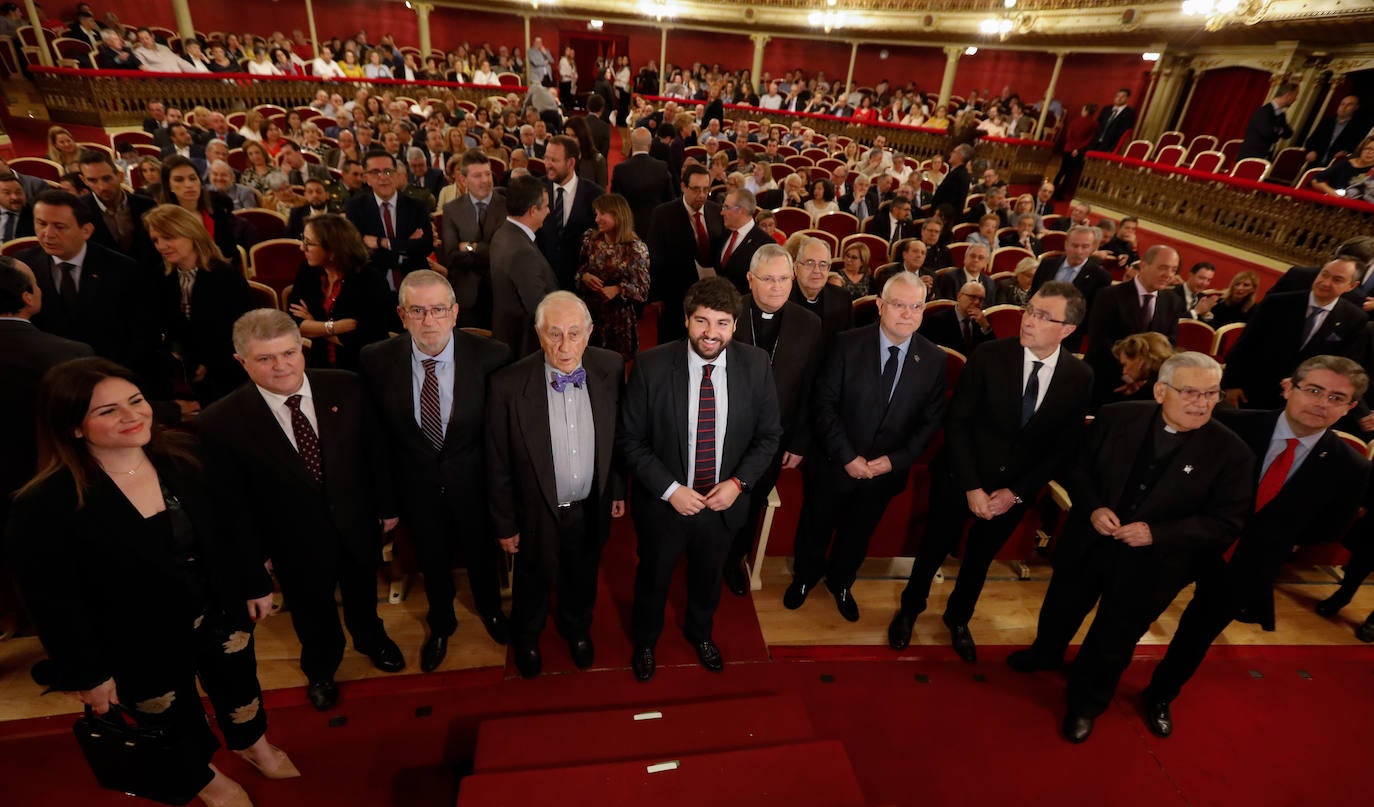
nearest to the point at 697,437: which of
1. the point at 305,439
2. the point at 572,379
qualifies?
the point at 572,379

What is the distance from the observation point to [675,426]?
2305 millimetres

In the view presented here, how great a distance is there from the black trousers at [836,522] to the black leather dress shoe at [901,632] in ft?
0.89

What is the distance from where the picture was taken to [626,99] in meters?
14.9

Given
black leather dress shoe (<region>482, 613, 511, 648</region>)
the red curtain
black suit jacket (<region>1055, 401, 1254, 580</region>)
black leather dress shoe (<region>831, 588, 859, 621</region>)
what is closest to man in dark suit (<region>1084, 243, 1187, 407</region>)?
black suit jacket (<region>1055, 401, 1254, 580</region>)

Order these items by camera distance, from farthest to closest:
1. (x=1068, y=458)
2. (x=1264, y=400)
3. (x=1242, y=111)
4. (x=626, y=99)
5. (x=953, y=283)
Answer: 1. (x=626, y=99)
2. (x=1242, y=111)
3. (x=953, y=283)
4. (x=1264, y=400)
5. (x=1068, y=458)

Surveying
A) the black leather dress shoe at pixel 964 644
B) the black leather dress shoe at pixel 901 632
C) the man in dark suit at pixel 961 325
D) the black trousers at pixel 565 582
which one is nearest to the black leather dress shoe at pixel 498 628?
the black trousers at pixel 565 582

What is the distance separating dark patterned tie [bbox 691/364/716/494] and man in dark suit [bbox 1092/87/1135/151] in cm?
1339

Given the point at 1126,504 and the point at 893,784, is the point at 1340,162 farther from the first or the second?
the point at 893,784

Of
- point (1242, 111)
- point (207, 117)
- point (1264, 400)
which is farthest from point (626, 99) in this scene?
point (1264, 400)

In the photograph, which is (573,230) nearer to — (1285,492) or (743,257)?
(743,257)

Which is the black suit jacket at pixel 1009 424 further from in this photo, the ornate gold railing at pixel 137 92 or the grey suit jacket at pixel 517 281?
the ornate gold railing at pixel 137 92

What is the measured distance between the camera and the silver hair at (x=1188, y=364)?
2.07 metres

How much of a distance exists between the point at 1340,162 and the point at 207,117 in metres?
12.9

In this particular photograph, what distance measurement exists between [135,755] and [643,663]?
5.29 ft
